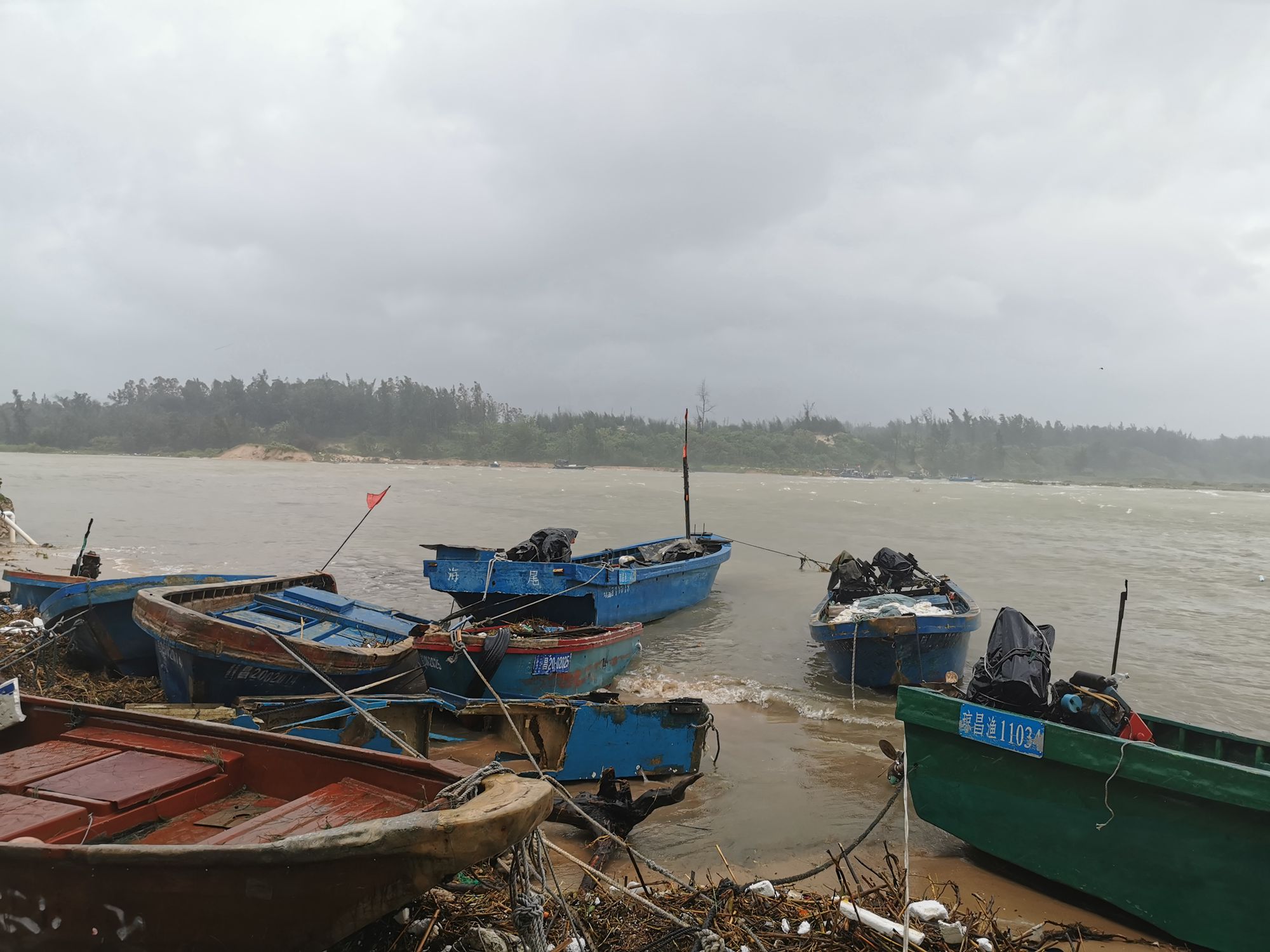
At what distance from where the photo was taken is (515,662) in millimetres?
8000

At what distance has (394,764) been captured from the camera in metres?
3.54

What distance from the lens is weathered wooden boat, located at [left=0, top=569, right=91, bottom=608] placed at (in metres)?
9.04

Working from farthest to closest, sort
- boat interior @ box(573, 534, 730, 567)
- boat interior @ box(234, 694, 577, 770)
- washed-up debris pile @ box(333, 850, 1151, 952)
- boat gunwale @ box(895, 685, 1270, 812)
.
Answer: boat interior @ box(573, 534, 730, 567)
boat interior @ box(234, 694, 577, 770)
boat gunwale @ box(895, 685, 1270, 812)
washed-up debris pile @ box(333, 850, 1151, 952)

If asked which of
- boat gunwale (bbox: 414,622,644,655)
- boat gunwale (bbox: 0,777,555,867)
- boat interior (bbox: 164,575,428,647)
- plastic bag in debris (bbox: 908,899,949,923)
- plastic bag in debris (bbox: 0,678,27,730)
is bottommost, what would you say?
plastic bag in debris (bbox: 908,899,949,923)

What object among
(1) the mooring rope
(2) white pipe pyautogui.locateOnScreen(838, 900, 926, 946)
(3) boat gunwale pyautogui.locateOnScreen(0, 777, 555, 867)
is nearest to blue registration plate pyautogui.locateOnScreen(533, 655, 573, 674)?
(2) white pipe pyautogui.locateOnScreen(838, 900, 926, 946)

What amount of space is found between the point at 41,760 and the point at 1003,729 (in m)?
5.43

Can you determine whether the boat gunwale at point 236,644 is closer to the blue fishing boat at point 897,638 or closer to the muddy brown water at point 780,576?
the muddy brown water at point 780,576

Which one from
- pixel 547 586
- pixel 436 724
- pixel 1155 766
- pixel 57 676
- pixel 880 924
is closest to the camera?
pixel 880 924

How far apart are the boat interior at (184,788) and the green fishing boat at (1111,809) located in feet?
11.0

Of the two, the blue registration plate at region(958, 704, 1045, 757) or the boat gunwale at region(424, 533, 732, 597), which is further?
the boat gunwale at region(424, 533, 732, 597)

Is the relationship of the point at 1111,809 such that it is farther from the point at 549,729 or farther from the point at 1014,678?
the point at 549,729

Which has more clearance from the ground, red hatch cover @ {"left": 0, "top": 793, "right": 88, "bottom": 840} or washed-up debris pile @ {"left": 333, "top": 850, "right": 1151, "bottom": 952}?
red hatch cover @ {"left": 0, "top": 793, "right": 88, "bottom": 840}

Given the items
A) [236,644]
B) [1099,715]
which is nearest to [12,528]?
[236,644]

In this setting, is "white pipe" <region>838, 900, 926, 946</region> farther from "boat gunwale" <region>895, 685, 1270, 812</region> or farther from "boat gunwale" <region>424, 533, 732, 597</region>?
"boat gunwale" <region>424, 533, 732, 597</region>
